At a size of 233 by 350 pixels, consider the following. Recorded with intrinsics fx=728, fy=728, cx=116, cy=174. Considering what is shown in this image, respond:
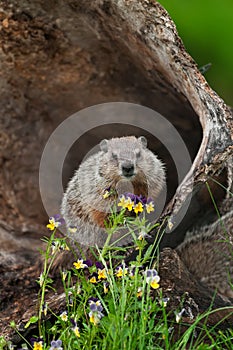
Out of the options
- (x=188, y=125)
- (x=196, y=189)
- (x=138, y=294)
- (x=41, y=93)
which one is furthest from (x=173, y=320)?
(x=41, y=93)

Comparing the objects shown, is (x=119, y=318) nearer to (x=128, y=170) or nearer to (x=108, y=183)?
(x=128, y=170)

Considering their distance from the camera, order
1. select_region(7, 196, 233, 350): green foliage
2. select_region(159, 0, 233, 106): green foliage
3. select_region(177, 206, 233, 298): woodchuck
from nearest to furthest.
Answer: select_region(7, 196, 233, 350): green foliage, select_region(177, 206, 233, 298): woodchuck, select_region(159, 0, 233, 106): green foliage

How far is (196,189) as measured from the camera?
324 centimetres

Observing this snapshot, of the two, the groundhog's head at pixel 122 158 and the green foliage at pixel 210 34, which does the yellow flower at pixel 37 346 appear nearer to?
Result: the groundhog's head at pixel 122 158

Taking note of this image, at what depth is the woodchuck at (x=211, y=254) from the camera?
3.60 meters

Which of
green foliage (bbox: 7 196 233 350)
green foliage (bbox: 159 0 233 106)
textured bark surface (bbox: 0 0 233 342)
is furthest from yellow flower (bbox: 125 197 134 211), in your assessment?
green foliage (bbox: 159 0 233 106)

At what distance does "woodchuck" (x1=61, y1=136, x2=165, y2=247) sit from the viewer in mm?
3725

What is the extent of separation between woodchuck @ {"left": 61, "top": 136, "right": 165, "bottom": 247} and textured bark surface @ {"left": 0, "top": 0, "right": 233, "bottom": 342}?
0.31m

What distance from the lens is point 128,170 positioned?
3.66 meters

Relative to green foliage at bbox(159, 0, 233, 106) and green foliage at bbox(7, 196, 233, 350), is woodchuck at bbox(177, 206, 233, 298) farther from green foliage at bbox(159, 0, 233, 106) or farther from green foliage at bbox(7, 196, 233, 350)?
green foliage at bbox(159, 0, 233, 106)

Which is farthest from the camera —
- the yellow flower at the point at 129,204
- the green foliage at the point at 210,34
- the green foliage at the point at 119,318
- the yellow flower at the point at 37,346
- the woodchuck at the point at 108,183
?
the green foliage at the point at 210,34

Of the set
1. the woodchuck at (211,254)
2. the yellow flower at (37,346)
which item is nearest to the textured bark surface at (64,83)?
the woodchuck at (211,254)

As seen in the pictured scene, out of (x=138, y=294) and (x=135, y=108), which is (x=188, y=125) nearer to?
(x=135, y=108)

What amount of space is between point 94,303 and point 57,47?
2163 millimetres
